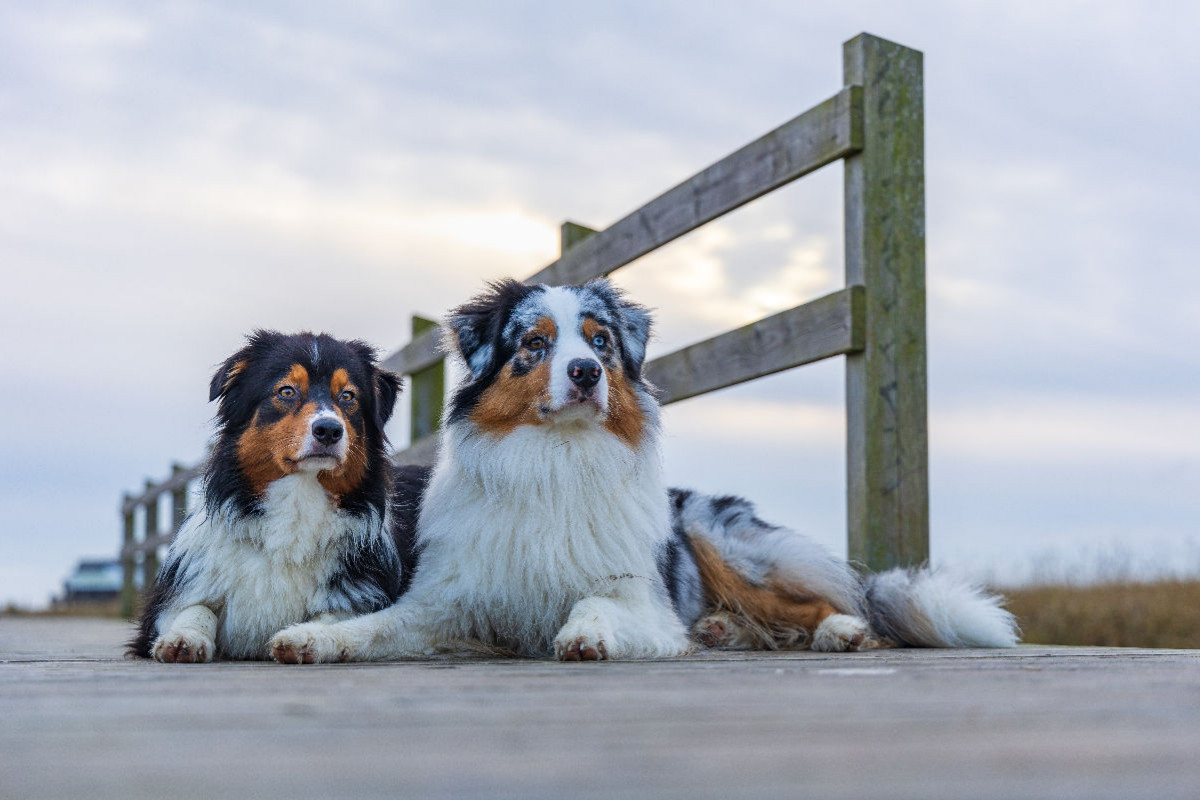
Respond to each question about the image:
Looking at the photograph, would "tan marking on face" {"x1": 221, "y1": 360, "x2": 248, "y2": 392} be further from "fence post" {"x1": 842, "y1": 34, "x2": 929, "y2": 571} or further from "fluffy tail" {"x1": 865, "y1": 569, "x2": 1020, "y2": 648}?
"fluffy tail" {"x1": 865, "y1": 569, "x2": 1020, "y2": 648}

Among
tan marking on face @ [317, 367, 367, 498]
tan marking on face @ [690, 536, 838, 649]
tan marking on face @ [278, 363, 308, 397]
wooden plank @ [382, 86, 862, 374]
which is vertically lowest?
tan marking on face @ [690, 536, 838, 649]

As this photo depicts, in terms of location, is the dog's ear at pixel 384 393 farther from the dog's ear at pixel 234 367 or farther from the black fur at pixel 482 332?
the dog's ear at pixel 234 367

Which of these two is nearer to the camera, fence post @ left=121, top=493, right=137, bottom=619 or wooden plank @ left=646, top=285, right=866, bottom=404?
wooden plank @ left=646, top=285, right=866, bottom=404

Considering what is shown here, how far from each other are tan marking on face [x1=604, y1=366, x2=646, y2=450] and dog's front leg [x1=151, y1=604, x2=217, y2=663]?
1414 mm

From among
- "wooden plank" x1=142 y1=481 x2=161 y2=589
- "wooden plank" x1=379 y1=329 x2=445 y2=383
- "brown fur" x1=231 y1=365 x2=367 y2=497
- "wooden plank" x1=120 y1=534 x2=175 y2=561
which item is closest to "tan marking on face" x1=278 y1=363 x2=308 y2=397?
"brown fur" x1=231 y1=365 x2=367 y2=497

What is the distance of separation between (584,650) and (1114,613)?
6.71m

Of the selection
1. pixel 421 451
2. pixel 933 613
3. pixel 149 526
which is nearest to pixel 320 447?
pixel 933 613

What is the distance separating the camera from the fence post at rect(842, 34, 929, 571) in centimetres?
441

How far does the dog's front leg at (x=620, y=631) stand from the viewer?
124 inches

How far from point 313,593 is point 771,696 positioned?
2.28 m

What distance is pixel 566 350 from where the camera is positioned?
3.56 meters

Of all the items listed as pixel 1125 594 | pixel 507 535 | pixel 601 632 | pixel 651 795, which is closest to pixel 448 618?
pixel 507 535

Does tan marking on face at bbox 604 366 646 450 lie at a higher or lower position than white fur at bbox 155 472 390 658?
higher

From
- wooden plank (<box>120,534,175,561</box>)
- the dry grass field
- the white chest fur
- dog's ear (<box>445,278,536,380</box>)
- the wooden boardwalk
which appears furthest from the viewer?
wooden plank (<box>120,534,175,561</box>)
